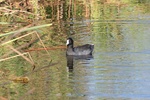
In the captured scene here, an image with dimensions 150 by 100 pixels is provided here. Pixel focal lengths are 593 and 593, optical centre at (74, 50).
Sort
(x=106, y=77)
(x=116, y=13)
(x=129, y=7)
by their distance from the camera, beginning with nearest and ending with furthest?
(x=106, y=77)
(x=116, y=13)
(x=129, y=7)

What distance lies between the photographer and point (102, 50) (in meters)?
15.8

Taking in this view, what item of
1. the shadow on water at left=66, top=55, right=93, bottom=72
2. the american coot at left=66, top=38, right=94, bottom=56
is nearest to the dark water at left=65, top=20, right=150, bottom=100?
the shadow on water at left=66, top=55, right=93, bottom=72

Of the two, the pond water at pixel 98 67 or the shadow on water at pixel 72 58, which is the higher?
the pond water at pixel 98 67

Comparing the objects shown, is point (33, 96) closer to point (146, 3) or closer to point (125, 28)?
point (125, 28)

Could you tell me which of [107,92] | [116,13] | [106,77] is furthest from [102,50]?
[116,13]

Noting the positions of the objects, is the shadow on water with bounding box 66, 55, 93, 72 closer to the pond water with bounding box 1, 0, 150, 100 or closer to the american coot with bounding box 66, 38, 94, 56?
the pond water with bounding box 1, 0, 150, 100

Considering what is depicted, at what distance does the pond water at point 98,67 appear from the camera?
10852mm

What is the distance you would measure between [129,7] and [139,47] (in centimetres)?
945

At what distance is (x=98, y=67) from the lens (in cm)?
1350

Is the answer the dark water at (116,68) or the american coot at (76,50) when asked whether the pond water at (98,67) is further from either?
the american coot at (76,50)

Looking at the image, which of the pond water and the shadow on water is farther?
the shadow on water

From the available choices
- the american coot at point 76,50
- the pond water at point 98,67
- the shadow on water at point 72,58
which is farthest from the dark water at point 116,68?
the american coot at point 76,50

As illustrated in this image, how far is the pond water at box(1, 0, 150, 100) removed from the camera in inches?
427

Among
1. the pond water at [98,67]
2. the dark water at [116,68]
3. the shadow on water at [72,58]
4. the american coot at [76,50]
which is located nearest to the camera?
the pond water at [98,67]
